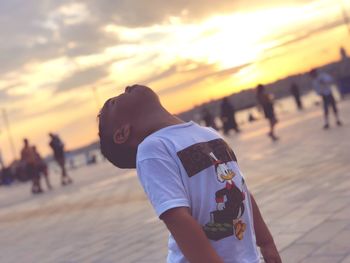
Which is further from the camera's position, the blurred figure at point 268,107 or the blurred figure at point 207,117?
the blurred figure at point 207,117

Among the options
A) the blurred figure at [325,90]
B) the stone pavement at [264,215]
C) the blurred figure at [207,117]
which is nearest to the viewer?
the stone pavement at [264,215]

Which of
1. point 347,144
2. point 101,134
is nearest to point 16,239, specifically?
point 347,144

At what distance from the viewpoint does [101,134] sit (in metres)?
1.85

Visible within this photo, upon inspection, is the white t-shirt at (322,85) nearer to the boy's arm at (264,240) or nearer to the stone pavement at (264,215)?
the stone pavement at (264,215)

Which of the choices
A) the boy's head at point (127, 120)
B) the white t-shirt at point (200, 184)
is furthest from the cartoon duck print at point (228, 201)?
the boy's head at point (127, 120)

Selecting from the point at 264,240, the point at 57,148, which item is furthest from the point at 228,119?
the point at 264,240

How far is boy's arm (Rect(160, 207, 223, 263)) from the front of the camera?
64.2 inches

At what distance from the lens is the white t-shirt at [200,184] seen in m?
1.69

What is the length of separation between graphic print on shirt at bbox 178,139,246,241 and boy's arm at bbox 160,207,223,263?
120 millimetres

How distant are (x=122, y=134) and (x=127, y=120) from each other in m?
0.05

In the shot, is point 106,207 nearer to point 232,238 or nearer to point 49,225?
point 49,225

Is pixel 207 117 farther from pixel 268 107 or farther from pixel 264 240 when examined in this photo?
pixel 264 240

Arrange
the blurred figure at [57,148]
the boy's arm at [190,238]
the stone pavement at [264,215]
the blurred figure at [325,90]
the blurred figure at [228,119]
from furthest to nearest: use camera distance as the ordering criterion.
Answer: the blurred figure at [228,119], the blurred figure at [57,148], the blurred figure at [325,90], the stone pavement at [264,215], the boy's arm at [190,238]

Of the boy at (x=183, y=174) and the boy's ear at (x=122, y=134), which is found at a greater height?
the boy's ear at (x=122, y=134)
